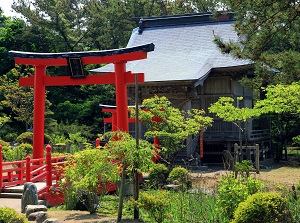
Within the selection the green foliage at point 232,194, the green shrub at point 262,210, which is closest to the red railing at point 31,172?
the green foliage at point 232,194

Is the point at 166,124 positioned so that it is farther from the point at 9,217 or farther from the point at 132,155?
the point at 9,217

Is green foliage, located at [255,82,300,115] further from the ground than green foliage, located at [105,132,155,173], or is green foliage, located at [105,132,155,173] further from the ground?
green foliage, located at [255,82,300,115]

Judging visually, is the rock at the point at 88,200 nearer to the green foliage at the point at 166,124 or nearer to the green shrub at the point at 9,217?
the green shrub at the point at 9,217

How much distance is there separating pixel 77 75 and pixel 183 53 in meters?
9.85

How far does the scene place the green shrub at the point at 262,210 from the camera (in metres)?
7.29

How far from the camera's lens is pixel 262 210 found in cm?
727

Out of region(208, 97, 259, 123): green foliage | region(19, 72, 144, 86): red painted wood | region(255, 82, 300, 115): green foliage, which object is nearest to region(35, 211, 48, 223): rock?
region(19, 72, 144, 86): red painted wood

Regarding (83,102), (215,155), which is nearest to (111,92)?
(83,102)

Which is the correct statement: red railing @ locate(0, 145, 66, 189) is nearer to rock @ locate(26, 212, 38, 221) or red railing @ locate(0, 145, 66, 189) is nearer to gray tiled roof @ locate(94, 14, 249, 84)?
rock @ locate(26, 212, 38, 221)

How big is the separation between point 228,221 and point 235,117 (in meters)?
10.1

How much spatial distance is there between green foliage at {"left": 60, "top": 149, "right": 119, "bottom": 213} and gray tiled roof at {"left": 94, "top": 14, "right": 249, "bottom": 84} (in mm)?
10278

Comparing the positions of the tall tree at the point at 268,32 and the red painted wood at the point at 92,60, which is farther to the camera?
the red painted wood at the point at 92,60

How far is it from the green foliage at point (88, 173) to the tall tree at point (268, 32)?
4.64 metres

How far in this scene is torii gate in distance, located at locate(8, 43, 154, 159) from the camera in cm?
1487
